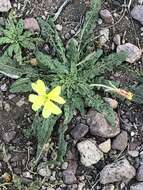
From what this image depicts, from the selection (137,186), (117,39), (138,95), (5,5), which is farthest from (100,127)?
(5,5)

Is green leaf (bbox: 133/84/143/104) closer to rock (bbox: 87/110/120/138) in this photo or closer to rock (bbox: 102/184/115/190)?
rock (bbox: 87/110/120/138)

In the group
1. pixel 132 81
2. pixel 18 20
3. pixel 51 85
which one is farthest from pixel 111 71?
pixel 18 20

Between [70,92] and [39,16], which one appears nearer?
[70,92]

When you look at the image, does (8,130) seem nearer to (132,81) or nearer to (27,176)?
(27,176)

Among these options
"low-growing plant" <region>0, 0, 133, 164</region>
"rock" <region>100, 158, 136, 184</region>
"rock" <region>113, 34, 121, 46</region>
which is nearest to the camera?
"rock" <region>100, 158, 136, 184</region>

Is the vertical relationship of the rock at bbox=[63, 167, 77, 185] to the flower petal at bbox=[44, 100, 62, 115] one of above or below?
below

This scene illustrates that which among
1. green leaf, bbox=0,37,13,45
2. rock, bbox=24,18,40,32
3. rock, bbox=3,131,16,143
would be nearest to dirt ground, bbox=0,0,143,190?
rock, bbox=3,131,16,143
